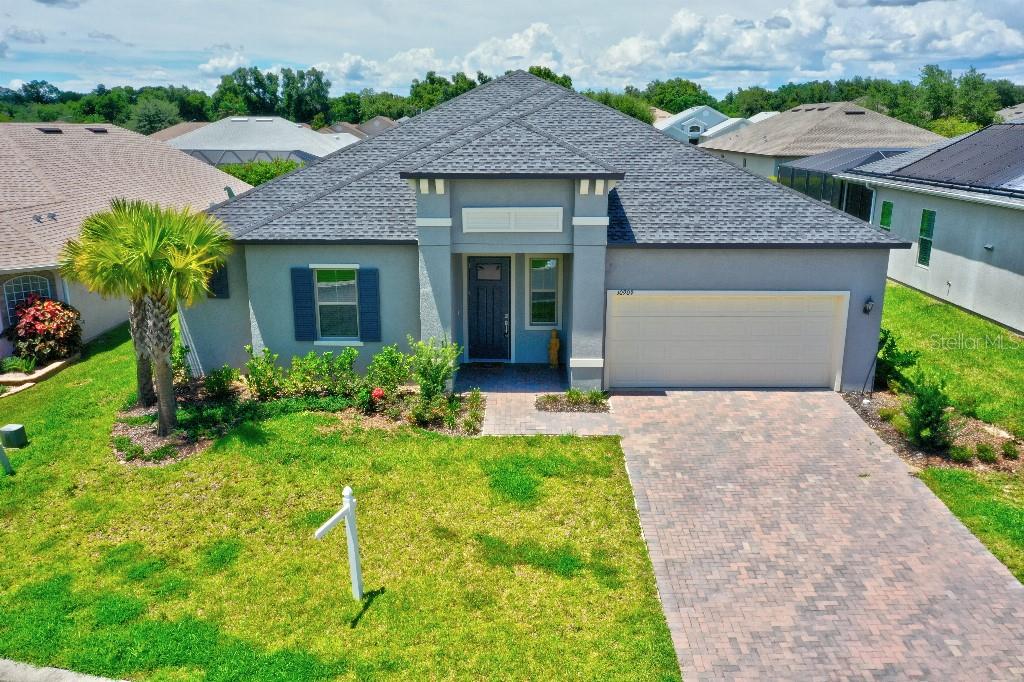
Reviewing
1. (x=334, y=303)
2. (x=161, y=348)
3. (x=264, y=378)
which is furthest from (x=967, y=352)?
(x=161, y=348)

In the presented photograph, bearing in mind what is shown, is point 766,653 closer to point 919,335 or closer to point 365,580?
point 365,580

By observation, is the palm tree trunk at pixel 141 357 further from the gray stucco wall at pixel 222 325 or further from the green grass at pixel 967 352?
the green grass at pixel 967 352

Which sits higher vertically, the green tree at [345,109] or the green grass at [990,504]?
the green tree at [345,109]

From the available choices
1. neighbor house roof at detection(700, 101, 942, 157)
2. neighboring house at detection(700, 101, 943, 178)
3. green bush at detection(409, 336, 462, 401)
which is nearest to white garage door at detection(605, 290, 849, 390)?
green bush at detection(409, 336, 462, 401)

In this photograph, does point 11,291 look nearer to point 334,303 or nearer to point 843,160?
point 334,303

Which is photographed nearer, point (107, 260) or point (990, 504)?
point (990, 504)

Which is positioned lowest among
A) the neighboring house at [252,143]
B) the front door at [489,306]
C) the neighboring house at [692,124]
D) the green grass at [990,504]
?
the green grass at [990,504]

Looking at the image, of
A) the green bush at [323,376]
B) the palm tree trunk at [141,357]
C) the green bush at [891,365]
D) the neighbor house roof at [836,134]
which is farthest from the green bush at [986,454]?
the neighbor house roof at [836,134]
